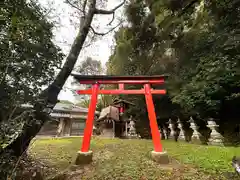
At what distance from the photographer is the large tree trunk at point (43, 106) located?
10.4 ft

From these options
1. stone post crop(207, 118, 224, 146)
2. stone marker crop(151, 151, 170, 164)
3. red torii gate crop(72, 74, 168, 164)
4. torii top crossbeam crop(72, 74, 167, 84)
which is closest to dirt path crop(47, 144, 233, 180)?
stone marker crop(151, 151, 170, 164)

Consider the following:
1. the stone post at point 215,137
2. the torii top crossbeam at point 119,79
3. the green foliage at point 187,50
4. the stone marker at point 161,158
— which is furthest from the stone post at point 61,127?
the stone post at point 215,137

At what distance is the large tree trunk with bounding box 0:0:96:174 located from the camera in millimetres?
3175

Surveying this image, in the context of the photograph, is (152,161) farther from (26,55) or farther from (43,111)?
(26,55)

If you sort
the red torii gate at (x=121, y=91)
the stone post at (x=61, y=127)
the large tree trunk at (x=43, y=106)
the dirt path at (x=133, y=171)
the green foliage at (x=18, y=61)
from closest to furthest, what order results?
the green foliage at (x=18, y=61) → the large tree trunk at (x=43, y=106) → the dirt path at (x=133, y=171) → the red torii gate at (x=121, y=91) → the stone post at (x=61, y=127)

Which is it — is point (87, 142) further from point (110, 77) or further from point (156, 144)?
point (110, 77)

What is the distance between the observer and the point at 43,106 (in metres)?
3.49

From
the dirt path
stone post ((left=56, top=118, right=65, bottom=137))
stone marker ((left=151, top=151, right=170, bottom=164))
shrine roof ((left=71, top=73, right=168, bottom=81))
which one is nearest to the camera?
the dirt path

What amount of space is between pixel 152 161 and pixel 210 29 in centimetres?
708

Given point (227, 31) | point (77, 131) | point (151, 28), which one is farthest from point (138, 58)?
point (77, 131)

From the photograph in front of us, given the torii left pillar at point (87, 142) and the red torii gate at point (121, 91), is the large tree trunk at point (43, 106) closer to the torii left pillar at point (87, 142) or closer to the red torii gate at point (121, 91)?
the red torii gate at point (121, 91)

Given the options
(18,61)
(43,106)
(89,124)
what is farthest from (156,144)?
(18,61)

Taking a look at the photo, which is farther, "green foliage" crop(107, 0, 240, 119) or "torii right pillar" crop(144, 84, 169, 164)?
"green foliage" crop(107, 0, 240, 119)

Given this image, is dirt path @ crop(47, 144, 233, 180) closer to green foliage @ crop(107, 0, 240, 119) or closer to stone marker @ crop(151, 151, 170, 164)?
stone marker @ crop(151, 151, 170, 164)
